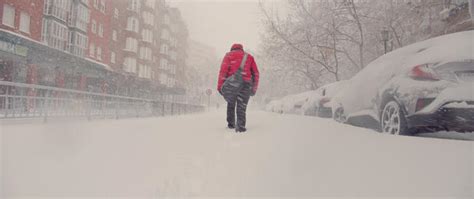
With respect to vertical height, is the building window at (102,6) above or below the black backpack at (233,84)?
above

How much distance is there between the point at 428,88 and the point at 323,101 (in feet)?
25.2

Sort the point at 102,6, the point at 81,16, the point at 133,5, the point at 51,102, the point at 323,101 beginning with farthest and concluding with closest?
the point at 323,101 → the point at 51,102 → the point at 133,5 → the point at 81,16 → the point at 102,6

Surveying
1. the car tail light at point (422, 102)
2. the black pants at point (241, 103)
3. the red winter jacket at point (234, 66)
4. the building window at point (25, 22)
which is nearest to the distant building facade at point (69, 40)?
the building window at point (25, 22)

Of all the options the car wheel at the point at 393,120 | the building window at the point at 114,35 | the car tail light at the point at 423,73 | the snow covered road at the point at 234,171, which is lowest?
the snow covered road at the point at 234,171

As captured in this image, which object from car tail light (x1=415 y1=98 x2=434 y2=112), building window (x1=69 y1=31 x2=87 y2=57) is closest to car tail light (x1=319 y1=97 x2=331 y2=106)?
car tail light (x1=415 y1=98 x2=434 y2=112)

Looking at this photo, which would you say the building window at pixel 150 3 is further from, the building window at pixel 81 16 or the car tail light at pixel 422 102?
the car tail light at pixel 422 102

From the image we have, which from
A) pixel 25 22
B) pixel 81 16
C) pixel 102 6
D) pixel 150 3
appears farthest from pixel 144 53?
pixel 102 6

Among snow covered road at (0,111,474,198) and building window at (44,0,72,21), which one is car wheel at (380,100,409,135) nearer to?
snow covered road at (0,111,474,198)

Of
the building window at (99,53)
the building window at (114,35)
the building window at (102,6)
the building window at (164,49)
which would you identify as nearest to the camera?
the building window at (102,6)

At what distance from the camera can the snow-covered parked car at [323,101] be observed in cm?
1098

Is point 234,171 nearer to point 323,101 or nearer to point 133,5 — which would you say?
point 133,5

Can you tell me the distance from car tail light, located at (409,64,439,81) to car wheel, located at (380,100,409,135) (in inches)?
18.2

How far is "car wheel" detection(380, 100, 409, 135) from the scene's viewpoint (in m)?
3.91

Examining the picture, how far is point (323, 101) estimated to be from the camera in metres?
11.2
